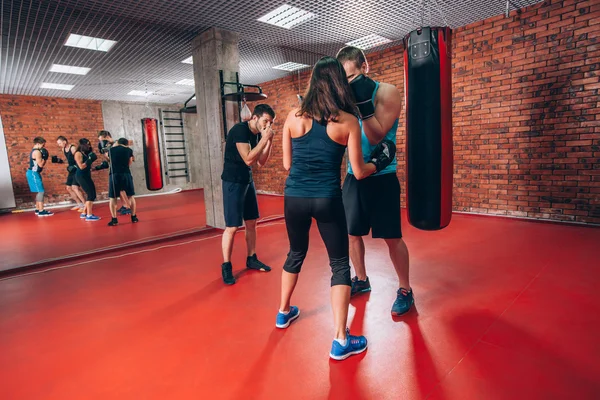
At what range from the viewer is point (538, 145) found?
14.0ft

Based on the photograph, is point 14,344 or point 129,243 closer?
point 14,344

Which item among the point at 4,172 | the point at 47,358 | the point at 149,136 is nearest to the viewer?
the point at 47,358

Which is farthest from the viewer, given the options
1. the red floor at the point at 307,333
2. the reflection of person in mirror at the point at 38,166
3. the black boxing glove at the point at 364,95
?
the reflection of person in mirror at the point at 38,166

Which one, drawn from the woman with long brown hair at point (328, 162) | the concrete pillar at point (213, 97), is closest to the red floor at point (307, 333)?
the woman with long brown hair at point (328, 162)

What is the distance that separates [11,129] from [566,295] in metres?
10.8

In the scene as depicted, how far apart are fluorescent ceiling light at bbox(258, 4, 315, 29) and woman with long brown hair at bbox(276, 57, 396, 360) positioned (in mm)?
3147

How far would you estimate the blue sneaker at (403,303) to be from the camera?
81.5 inches

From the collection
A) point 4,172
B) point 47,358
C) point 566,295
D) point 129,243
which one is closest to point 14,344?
point 47,358

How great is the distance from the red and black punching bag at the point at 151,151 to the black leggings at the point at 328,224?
4.09m

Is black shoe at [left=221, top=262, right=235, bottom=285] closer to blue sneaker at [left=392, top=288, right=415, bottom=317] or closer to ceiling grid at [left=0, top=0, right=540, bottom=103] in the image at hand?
blue sneaker at [left=392, top=288, right=415, bottom=317]

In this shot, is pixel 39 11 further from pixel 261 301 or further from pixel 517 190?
pixel 517 190

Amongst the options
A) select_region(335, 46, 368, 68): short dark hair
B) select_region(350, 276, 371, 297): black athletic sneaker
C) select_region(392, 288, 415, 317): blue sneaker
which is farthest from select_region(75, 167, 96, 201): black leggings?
select_region(392, 288, 415, 317): blue sneaker

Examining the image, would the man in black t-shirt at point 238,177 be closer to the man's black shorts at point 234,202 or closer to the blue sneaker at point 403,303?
the man's black shorts at point 234,202

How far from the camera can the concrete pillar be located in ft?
14.9
